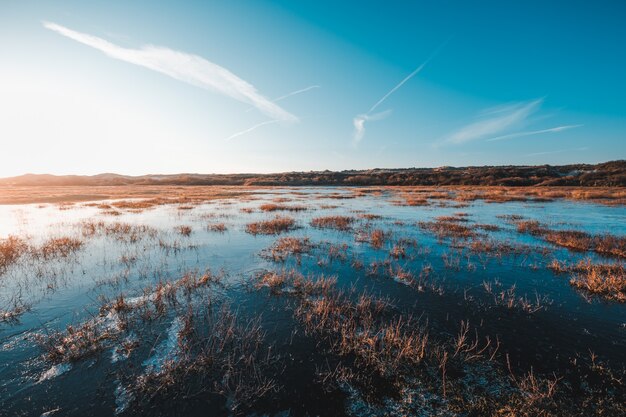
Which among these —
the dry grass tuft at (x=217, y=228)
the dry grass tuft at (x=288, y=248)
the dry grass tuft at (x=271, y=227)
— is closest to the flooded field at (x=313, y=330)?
the dry grass tuft at (x=288, y=248)

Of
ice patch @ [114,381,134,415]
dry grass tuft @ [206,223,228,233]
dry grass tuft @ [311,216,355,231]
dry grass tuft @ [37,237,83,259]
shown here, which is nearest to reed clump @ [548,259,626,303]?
dry grass tuft @ [311,216,355,231]

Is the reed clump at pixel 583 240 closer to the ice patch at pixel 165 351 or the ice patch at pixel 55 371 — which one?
the ice patch at pixel 165 351

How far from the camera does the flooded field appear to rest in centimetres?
559

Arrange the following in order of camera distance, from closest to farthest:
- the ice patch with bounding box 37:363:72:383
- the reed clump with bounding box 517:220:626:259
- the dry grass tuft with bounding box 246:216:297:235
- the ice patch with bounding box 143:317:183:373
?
the ice patch with bounding box 37:363:72:383 < the ice patch with bounding box 143:317:183:373 < the reed clump with bounding box 517:220:626:259 < the dry grass tuft with bounding box 246:216:297:235

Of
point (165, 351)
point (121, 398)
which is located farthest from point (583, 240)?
point (121, 398)

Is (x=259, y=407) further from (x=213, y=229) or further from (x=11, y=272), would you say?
(x=213, y=229)

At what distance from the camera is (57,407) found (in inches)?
211

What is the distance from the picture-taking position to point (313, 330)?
805cm

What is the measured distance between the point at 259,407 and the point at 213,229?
19.0 meters

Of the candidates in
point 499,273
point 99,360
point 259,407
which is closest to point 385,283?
point 499,273

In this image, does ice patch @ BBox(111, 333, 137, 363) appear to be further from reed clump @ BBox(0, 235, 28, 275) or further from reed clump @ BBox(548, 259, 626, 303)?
reed clump @ BBox(548, 259, 626, 303)

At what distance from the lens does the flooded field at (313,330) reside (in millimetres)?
5586

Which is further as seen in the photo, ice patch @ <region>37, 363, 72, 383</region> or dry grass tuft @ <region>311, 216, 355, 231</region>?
dry grass tuft @ <region>311, 216, 355, 231</region>

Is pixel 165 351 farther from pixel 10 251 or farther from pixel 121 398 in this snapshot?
pixel 10 251
